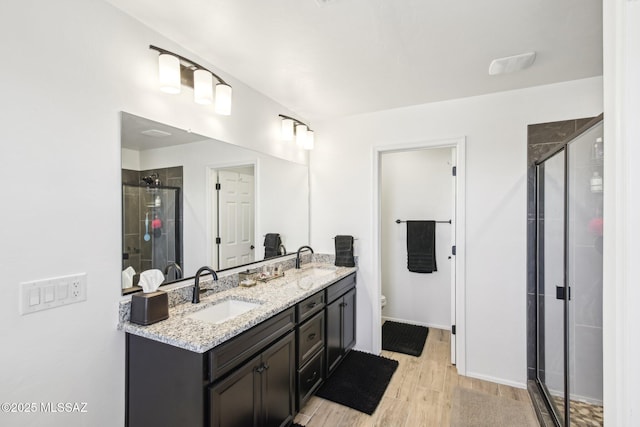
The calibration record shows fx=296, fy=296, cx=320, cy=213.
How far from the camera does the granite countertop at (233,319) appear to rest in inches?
51.9

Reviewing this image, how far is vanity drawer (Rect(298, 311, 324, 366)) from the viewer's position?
2.02m

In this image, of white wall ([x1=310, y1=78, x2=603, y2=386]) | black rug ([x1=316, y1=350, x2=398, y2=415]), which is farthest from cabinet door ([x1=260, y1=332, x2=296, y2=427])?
white wall ([x1=310, y1=78, x2=603, y2=386])

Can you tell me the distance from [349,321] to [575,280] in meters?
1.75

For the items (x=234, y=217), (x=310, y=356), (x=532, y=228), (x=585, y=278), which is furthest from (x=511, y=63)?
(x=310, y=356)

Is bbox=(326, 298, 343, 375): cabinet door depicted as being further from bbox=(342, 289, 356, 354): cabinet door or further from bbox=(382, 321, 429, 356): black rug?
bbox=(382, 321, 429, 356): black rug

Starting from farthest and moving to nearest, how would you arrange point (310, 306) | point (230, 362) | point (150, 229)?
1. point (310, 306)
2. point (150, 229)
3. point (230, 362)

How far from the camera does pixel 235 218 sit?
91.5 inches

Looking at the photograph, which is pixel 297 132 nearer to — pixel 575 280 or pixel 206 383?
pixel 206 383

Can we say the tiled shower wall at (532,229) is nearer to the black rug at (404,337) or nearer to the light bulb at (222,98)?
the black rug at (404,337)

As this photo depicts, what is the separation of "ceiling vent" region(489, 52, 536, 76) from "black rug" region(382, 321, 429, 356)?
2.58 meters

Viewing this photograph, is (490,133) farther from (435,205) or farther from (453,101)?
(435,205)

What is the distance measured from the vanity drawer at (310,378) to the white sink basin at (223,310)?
58 cm

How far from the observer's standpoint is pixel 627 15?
0.66 meters

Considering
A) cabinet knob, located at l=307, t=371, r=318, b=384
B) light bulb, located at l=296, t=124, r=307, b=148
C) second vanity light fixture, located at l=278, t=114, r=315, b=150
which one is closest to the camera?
cabinet knob, located at l=307, t=371, r=318, b=384
